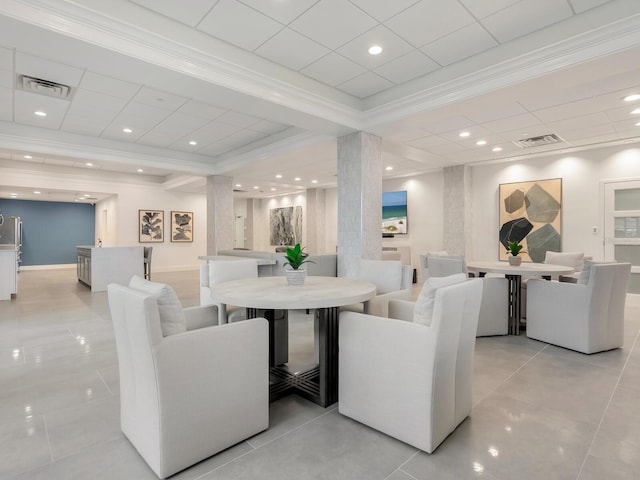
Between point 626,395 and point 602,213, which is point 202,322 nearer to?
point 626,395

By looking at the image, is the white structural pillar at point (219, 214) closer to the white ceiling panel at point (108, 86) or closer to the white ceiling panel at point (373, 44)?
the white ceiling panel at point (108, 86)

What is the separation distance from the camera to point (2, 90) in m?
4.42

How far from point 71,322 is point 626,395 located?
19.8ft

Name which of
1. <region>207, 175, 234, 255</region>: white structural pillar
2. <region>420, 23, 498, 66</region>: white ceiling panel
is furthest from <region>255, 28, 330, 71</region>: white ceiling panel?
<region>207, 175, 234, 255</region>: white structural pillar

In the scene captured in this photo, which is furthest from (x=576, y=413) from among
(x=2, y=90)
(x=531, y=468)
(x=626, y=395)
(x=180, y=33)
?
(x=2, y=90)

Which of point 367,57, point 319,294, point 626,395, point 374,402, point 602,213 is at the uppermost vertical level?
point 367,57

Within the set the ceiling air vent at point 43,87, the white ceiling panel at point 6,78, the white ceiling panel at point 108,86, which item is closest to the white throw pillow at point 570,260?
the white ceiling panel at point 108,86

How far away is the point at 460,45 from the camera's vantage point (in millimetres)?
3506

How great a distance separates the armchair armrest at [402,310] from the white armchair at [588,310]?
2212 millimetres

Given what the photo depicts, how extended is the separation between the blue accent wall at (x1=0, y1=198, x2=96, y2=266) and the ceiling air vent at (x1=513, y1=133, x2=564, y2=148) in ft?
47.4

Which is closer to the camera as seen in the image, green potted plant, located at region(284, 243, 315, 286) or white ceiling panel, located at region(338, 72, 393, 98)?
green potted plant, located at region(284, 243, 315, 286)

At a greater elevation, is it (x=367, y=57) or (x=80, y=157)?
(x=367, y=57)

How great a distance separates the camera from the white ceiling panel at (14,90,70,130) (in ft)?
15.3

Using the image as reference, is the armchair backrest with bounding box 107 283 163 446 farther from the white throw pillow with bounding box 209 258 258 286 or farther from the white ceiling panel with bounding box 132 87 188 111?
the white ceiling panel with bounding box 132 87 188 111
